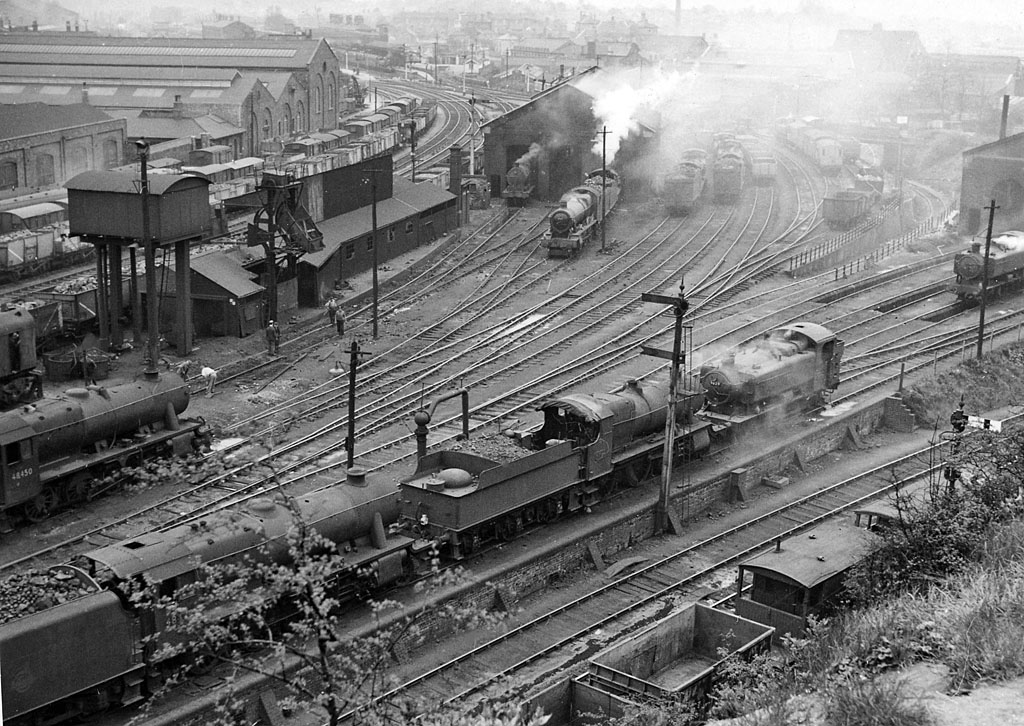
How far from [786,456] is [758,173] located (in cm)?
4464

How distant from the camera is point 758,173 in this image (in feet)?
247

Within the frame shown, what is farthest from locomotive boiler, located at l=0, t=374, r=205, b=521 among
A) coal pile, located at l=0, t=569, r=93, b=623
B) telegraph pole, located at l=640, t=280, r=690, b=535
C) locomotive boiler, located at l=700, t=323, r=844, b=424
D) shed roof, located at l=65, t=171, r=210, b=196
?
locomotive boiler, located at l=700, t=323, r=844, b=424

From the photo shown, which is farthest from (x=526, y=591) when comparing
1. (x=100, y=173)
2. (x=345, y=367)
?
(x=100, y=173)

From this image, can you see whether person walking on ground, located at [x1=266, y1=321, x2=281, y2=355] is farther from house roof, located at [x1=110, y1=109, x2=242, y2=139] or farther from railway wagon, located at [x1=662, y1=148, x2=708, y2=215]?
house roof, located at [x1=110, y1=109, x2=242, y2=139]

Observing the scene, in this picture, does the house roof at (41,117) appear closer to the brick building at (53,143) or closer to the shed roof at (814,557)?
the brick building at (53,143)

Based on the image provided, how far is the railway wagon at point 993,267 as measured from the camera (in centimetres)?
4628

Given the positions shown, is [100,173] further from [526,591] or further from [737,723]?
[737,723]

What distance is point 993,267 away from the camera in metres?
46.8

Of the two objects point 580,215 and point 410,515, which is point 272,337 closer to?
point 410,515

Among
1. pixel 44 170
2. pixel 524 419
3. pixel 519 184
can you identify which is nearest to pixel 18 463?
pixel 524 419

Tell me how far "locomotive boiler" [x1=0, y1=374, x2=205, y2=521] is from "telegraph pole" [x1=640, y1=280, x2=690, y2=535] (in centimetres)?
1172

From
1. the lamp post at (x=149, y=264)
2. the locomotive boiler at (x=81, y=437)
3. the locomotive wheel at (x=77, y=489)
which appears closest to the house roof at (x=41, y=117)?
the lamp post at (x=149, y=264)

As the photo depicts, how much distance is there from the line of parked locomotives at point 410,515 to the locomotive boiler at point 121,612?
0.02 m

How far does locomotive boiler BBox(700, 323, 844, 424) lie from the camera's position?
33062 mm
